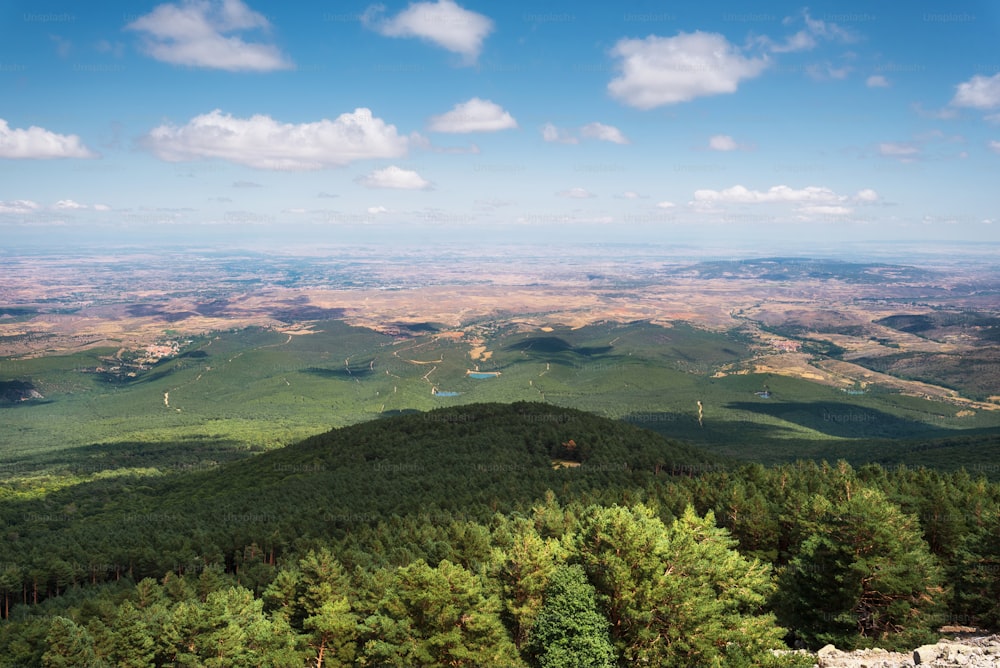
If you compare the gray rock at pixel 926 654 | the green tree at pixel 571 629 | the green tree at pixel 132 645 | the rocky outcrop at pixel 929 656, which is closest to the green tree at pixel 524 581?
the green tree at pixel 571 629

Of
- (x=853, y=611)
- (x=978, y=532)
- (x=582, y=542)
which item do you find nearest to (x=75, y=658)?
(x=582, y=542)

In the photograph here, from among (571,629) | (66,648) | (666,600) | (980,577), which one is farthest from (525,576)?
(66,648)

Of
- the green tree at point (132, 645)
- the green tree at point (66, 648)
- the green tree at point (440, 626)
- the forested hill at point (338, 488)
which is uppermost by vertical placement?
the green tree at point (440, 626)

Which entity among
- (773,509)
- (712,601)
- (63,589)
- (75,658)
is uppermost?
(712,601)

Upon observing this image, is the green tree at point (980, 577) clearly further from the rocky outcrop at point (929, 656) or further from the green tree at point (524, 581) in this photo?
the green tree at point (524, 581)

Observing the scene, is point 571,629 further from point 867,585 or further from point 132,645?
point 132,645

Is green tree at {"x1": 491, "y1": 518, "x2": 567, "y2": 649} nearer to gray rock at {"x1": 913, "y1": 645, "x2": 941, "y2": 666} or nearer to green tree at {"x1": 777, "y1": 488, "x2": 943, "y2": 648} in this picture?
green tree at {"x1": 777, "y1": 488, "x2": 943, "y2": 648}

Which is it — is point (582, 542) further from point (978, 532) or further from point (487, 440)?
point (487, 440)
